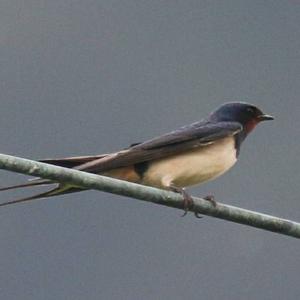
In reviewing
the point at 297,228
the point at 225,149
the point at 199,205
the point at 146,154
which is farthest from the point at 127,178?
the point at 297,228

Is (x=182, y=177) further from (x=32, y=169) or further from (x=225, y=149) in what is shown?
(x=32, y=169)

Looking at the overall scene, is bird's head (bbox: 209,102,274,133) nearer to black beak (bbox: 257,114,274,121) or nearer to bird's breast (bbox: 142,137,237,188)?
black beak (bbox: 257,114,274,121)

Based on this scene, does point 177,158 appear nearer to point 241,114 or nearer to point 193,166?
point 193,166

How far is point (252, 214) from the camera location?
14.4ft

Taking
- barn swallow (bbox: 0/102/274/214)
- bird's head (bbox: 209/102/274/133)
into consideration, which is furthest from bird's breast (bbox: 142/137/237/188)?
bird's head (bbox: 209/102/274/133)

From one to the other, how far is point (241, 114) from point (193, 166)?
1059 mm

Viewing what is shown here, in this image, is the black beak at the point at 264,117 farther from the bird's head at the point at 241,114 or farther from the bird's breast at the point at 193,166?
the bird's breast at the point at 193,166

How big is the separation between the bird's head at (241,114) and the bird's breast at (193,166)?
478 mm

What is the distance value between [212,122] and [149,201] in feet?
9.49

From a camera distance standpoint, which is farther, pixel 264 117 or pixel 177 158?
pixel 264 117

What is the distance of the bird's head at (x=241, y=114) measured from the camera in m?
7.28

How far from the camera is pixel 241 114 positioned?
24.3 feet

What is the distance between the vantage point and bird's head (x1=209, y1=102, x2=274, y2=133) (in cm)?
728

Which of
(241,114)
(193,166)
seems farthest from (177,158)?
(241,114)
